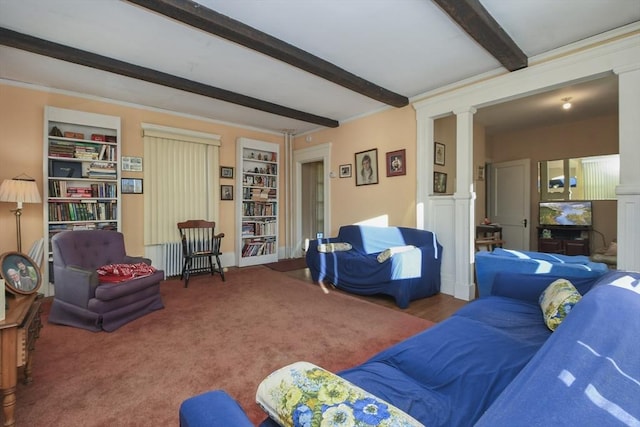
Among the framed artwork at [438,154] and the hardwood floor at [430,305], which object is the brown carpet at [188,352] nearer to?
the hardwood floor at [430,305]

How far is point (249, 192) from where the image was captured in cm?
548

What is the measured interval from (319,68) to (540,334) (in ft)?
9.19

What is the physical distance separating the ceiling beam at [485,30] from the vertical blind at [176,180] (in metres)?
3.93

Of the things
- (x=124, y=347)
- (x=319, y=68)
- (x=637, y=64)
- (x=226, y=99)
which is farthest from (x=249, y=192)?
(x=637, y=64)

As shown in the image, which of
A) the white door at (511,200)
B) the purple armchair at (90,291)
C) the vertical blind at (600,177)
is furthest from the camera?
the white door at (511,200)

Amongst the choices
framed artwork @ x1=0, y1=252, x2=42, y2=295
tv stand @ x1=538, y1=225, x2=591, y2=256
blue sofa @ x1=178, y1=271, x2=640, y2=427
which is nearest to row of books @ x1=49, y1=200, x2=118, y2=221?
framed artwork @ x1=0, y1=252, x2=42, y2=295

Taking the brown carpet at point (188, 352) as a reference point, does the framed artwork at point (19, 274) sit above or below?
above

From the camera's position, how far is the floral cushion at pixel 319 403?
26.0 inches

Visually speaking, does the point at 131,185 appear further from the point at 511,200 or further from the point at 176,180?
the point at 511,200

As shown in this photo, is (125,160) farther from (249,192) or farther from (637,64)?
(637,64)

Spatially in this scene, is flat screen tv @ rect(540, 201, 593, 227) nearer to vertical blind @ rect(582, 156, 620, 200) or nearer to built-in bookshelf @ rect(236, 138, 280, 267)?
vertical blind @ rect(582, 156, 620, 200)

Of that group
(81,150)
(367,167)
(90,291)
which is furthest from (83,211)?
(367,167)

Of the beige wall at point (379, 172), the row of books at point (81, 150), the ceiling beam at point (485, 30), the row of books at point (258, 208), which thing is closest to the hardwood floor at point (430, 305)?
the beige wall at point (379, 172)

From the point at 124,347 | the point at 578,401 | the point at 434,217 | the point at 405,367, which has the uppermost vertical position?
the point at 434,217
